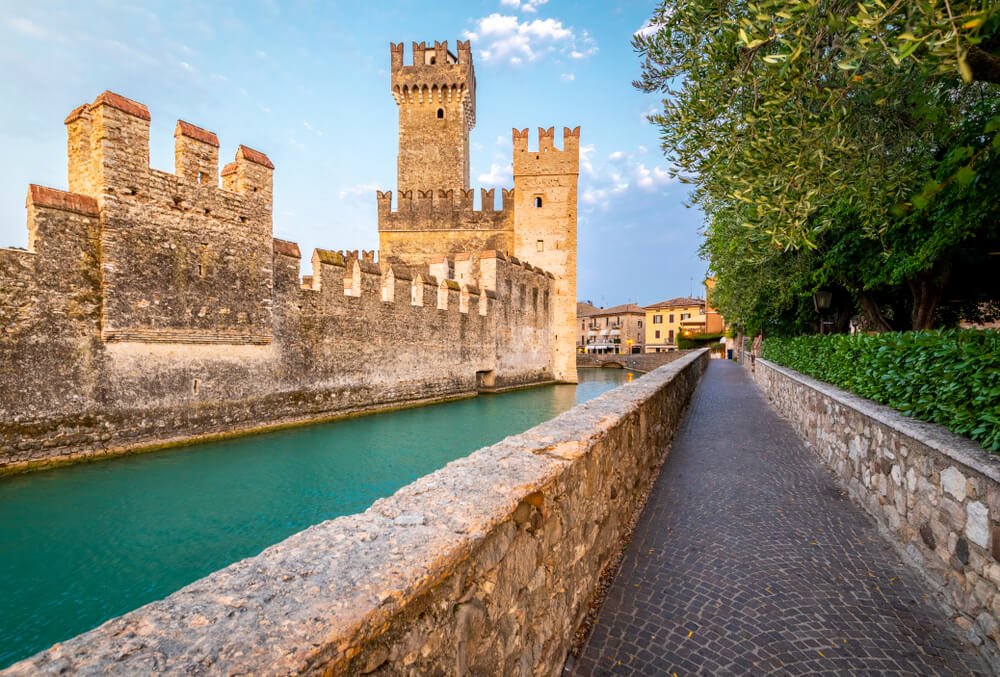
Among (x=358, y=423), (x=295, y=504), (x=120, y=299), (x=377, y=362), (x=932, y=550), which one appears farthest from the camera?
(x=377, y=362)

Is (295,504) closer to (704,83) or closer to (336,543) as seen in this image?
(336,543)

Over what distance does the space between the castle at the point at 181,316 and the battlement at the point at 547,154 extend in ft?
40.7

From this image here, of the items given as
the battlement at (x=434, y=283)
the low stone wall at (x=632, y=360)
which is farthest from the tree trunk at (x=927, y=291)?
the low stone wall at (x=632, y=360)

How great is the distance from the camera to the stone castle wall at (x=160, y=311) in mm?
8023

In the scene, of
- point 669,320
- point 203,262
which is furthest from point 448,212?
point 669,320

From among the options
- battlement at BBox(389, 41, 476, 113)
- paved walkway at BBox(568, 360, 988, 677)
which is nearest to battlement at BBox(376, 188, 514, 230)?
battlement at BBox(389, 41, 476, 113)

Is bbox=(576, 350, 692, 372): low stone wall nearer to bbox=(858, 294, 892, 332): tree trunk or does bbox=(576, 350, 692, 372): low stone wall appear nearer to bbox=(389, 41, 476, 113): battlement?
bbox=(389, 41, 476, 113): battlement

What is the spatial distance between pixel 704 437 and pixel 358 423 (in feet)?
30.8

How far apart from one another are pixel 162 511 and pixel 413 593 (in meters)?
7.15

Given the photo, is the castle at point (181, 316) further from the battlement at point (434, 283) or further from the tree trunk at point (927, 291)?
the tree trunk at point (927, 291)

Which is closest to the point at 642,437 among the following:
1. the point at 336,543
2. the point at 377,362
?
the point at 336,543

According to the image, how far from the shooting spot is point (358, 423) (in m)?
13.3

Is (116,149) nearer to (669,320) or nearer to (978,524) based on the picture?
(978,524)

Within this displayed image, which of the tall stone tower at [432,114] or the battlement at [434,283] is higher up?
the tall stone tower at [432,114]
